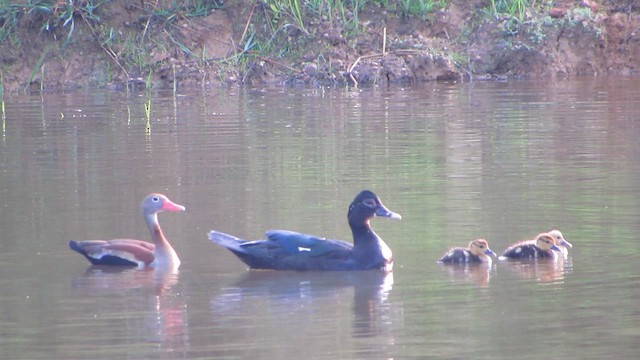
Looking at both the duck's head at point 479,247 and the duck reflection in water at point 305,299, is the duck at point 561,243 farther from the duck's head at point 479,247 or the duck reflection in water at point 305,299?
the duck reflection in water at point 305,299

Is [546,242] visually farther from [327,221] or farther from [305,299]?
[327,221]

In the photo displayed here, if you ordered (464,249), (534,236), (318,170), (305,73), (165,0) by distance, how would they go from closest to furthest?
(464,249), (534,236), (318,170), (305,73), (165,0)

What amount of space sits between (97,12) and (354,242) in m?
19.1

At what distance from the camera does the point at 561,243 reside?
35.2 feet

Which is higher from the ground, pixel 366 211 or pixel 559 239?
pixel 366 211

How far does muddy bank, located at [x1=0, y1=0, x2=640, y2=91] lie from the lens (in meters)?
27.6

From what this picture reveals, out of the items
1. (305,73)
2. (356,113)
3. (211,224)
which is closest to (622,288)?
(211,224)

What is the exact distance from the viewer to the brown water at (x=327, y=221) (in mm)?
8344

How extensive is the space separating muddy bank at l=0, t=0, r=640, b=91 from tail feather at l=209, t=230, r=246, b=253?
16428mm

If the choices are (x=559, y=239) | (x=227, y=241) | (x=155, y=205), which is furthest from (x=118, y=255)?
(x=559, y=239)

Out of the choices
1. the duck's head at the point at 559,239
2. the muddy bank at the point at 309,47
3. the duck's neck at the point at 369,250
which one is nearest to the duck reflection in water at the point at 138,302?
the duck's neck at the point at 369,250

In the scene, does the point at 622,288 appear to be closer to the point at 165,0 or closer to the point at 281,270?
the point at 281,270

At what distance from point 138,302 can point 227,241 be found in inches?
51.1

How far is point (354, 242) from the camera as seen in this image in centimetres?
1072
